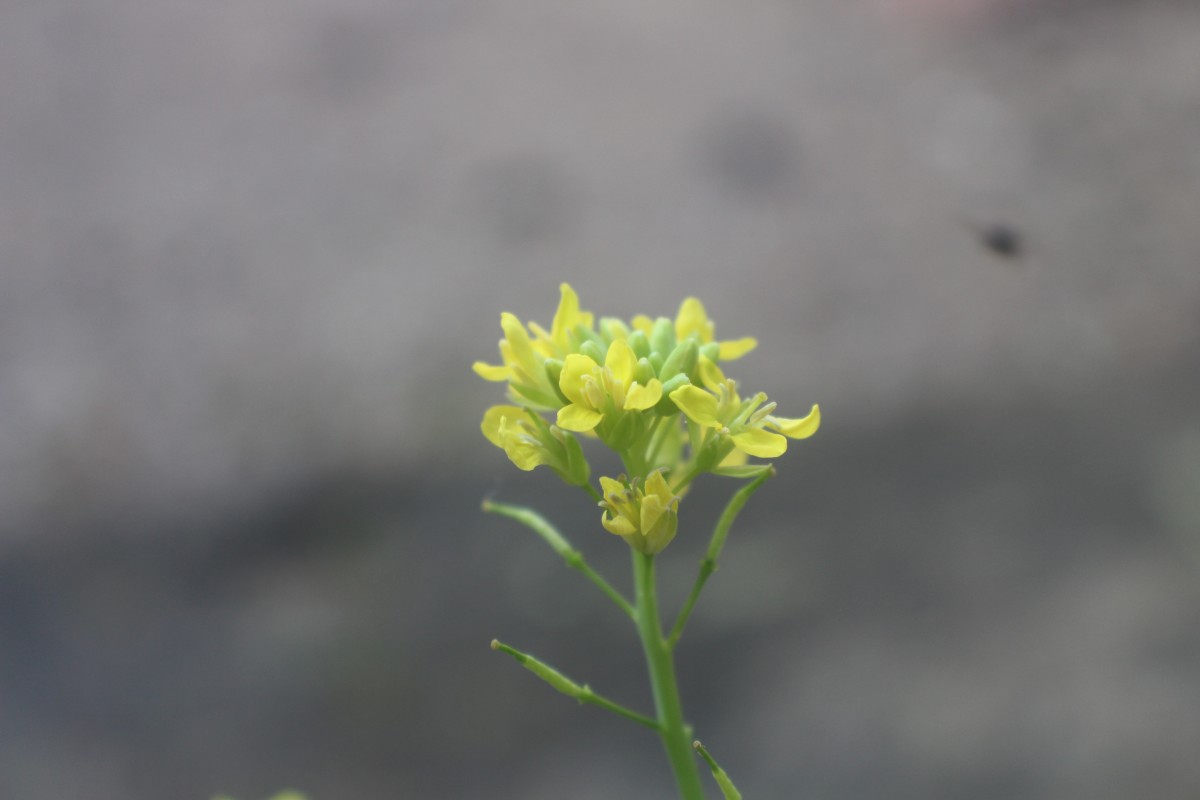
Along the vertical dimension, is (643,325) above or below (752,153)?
below

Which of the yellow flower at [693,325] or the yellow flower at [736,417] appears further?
the yellow flower at [693,325]

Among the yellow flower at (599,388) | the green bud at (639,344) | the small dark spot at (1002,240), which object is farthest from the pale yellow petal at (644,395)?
the small dark spot at (1002,240)

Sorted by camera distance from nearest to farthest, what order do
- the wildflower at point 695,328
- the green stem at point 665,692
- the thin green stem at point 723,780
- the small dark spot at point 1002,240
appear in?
the thin green stem at point 723,780
the green stem at point 665,692
the wildflower at point 695,328
the small dark spot at point 1002,240

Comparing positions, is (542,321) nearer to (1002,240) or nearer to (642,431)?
(1002,240)

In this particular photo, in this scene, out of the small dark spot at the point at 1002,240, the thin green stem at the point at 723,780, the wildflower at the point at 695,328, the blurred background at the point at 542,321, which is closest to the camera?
the thin green stem at the point at 723,780

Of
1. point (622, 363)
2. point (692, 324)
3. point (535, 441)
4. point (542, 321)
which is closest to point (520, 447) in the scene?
point (535, 441)

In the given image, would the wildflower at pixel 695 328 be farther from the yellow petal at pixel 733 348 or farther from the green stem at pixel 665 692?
the green stem at pixel 665 692

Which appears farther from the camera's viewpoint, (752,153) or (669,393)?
(752,153)

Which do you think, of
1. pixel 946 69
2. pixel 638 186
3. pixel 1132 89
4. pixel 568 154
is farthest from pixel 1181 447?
pixel 568 154
